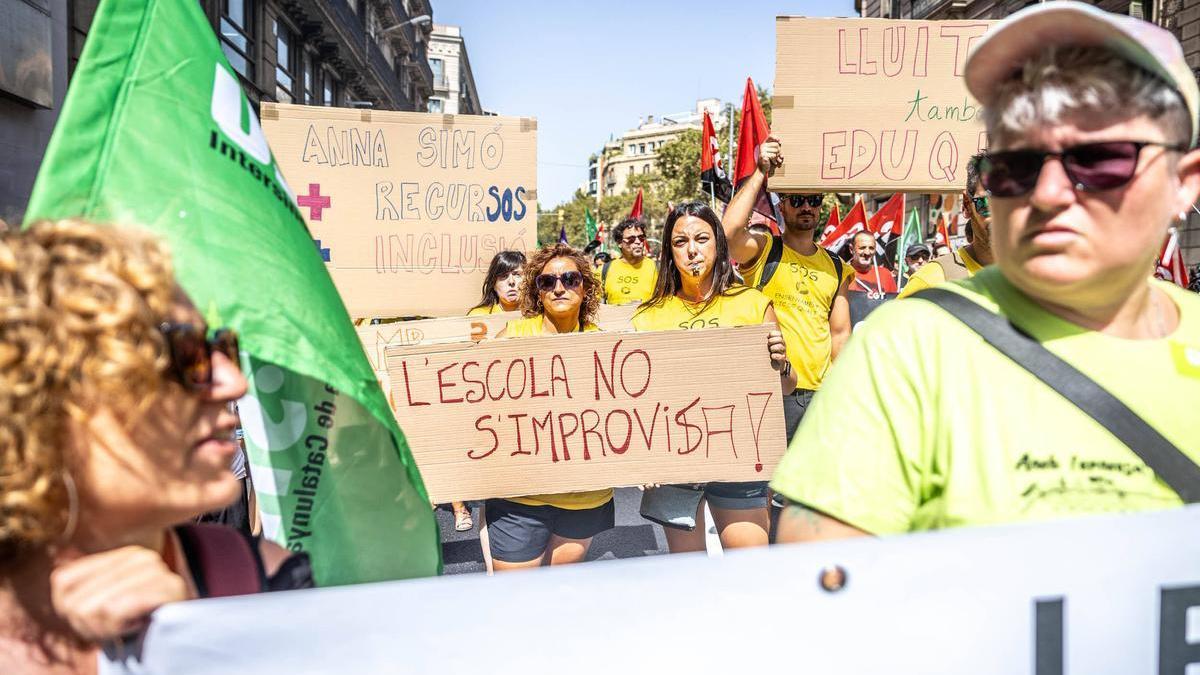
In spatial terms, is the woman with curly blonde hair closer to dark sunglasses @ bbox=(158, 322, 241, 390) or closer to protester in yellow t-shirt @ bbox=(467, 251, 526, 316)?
dark sunglasses @ bbox=(158, 322, 241, 390)

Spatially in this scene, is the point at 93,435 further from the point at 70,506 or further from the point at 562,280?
the point at 562,280

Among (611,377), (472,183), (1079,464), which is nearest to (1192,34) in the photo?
(472,183)

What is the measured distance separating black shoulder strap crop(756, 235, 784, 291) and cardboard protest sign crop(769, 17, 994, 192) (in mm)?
495

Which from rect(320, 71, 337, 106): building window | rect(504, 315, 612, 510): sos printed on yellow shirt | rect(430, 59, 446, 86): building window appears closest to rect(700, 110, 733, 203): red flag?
rect(504, 315, 612, 510): sos printed on yellow shirt

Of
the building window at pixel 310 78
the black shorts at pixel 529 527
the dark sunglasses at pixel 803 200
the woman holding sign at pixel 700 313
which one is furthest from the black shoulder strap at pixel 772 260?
the building window at pixel 310 78

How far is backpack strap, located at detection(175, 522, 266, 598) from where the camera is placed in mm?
1245

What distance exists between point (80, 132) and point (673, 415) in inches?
87.1

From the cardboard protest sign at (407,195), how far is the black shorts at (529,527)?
193cm

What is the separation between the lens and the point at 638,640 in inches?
47.6

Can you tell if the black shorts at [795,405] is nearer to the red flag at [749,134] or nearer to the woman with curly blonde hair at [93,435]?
the red flag at [749,134]

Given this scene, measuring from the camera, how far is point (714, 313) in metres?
3.79

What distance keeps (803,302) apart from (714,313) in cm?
96

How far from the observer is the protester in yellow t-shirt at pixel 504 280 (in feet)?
16.8

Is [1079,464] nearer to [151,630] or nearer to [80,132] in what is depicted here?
[151,630]
